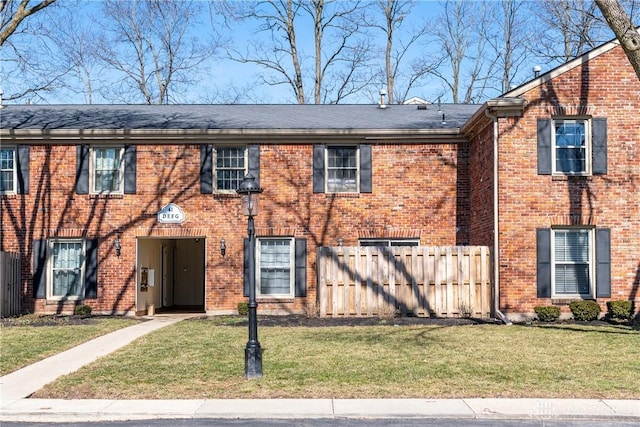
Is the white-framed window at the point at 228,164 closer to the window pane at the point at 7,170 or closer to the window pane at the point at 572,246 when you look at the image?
the window pane at the point at 7,170

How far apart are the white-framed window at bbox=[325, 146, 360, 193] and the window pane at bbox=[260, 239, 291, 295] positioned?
233 centimetres

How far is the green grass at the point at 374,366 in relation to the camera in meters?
10.0

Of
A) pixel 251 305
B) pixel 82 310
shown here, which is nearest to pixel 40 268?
pixel 82 310

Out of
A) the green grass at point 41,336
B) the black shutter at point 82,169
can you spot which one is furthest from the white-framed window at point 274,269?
the black shutter at point 82,169

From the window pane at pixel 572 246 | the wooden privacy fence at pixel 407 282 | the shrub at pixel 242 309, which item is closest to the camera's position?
the window pane at pixel 572 246

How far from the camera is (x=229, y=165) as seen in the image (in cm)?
2133

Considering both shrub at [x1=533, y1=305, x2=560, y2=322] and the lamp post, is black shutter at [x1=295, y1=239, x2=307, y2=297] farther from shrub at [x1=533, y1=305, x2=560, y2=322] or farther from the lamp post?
the lamp post

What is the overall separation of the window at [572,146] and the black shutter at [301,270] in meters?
6.67

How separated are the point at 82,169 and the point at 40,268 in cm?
299

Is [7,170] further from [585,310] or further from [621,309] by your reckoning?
[621,309]

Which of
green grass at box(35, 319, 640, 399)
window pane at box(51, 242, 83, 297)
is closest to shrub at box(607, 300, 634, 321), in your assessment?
green grass at box(35, 319, 640, 399)

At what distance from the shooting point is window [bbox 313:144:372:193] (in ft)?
69.5

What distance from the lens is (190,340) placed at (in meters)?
14.9

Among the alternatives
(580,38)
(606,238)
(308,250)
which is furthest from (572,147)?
(580,38)
